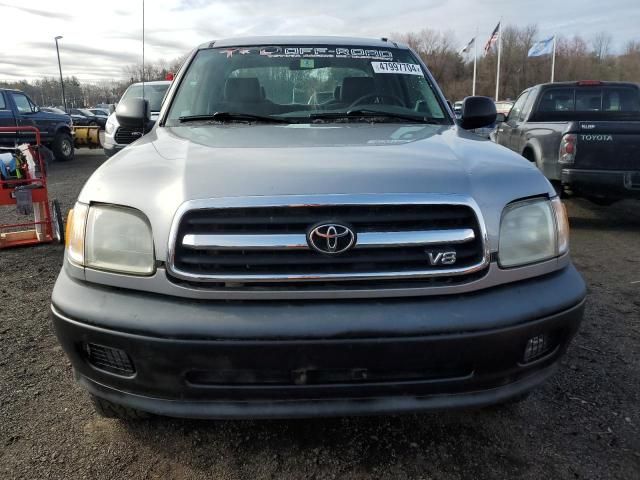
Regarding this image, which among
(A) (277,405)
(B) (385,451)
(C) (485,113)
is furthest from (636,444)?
(C) (485,113)

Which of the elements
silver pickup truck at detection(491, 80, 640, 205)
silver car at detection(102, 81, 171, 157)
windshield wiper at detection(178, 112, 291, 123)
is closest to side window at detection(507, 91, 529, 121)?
silver pickup truck at detection(491, 80, 640, 205)

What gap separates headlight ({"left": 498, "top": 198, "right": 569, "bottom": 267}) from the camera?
1978 mm

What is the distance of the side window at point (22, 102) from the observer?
45.8 ft

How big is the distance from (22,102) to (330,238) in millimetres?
15263

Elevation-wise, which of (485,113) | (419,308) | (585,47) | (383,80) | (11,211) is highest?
(585,47)

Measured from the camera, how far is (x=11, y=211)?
7.99m

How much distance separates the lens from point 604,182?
242 inches

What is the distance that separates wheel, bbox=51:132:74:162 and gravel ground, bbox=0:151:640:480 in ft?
45.9

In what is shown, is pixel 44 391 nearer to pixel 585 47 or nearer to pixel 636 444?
pixel 636 444

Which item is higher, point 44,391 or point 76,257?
point 76,257

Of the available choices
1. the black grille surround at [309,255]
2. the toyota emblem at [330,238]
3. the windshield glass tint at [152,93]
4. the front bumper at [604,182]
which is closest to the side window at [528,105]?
the front bumper at [604,182]

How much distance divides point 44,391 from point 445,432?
205 cm

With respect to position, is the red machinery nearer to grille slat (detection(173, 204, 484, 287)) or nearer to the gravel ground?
the gravel ground

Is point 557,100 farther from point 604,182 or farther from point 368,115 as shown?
point 368,115
